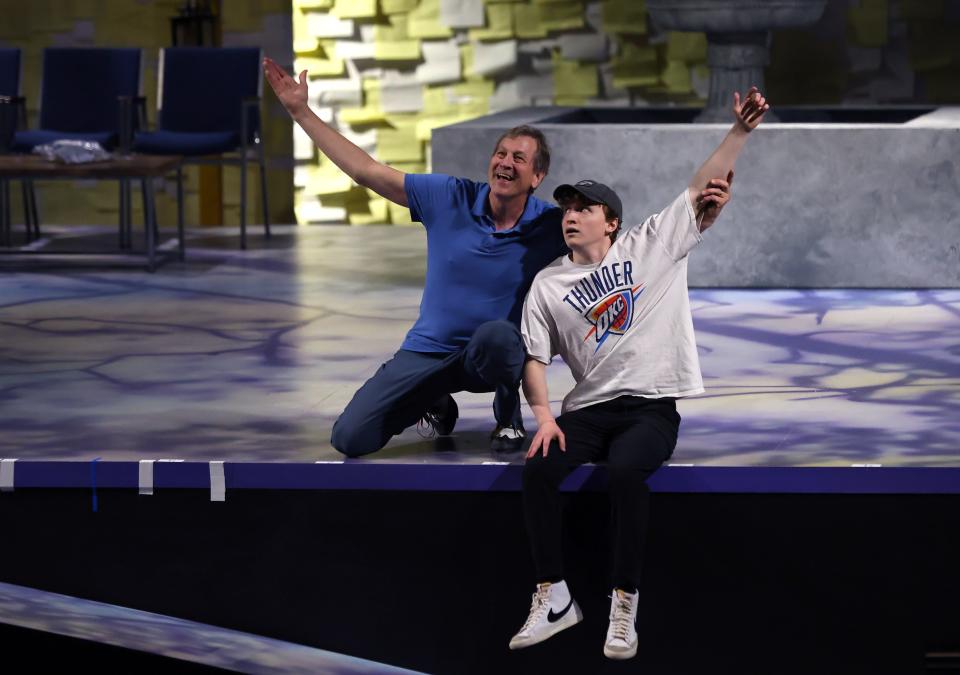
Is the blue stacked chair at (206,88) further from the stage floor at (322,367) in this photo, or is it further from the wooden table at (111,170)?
the stage floor at (322,367)

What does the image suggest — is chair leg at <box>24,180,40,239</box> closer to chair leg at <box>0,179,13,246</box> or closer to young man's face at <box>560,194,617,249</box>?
chair leg at <box>0,179,13,246</box>

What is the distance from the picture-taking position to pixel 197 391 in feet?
14.9

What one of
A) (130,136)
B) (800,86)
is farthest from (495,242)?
(800,86)

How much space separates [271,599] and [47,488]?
0.58m

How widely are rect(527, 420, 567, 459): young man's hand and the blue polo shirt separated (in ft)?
1.39

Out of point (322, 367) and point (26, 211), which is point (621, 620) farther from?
point (26, 211)

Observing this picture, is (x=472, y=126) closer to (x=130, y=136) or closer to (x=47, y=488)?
(x=130, y=136)

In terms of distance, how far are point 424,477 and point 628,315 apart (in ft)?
1.93

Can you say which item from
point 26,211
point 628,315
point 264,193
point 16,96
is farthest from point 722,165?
point 26,211

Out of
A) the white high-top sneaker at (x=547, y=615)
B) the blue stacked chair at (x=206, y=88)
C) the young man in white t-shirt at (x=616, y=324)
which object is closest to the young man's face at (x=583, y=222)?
the young man in white t-shirt at (x=616, y=324)

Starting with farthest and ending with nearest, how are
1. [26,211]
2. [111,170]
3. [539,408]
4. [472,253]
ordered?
[26,211] < [111,170] < [472,253] < [539,408]

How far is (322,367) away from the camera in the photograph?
4.90 m

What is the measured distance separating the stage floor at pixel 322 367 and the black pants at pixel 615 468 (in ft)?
0.61

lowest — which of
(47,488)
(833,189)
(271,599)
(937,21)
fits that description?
(271,599)
